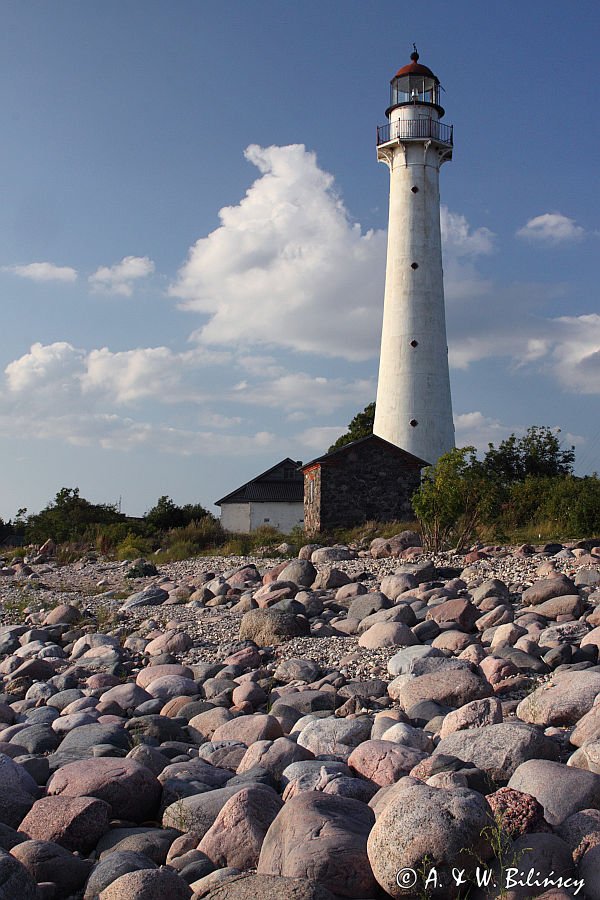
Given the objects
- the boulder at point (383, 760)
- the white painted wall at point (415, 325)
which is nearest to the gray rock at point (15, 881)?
the boulder at point (383, 760)

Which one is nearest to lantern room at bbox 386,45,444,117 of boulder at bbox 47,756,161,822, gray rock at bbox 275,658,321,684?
gray rock at bbox 275,658,321,684

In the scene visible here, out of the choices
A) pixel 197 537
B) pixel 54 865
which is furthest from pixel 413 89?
pixel 54 865

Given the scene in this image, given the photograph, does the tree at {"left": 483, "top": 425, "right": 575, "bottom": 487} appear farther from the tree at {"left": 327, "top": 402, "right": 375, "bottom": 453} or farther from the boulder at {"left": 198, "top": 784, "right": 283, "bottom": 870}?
the boulder at {"left": 198, "top": 784, "right": 283, "bottom": 870}

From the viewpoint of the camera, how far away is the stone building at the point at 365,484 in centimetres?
2361

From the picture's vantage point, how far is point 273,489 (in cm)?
3853

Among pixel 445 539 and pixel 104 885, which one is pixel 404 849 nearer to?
pixel 104 885

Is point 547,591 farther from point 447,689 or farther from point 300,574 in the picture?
point 300,574

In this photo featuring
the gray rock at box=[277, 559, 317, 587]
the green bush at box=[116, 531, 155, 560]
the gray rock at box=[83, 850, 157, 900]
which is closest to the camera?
the gray rock at box=[83, 850, 157, 900]

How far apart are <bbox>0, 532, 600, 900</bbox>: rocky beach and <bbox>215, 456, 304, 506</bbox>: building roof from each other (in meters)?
25.2

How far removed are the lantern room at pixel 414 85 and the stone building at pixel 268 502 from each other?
619 inches

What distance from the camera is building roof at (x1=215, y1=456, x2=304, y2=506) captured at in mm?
37781

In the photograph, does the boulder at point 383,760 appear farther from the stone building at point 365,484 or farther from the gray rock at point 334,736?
the stone building at point 365,484

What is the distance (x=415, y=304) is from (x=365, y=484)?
638cm

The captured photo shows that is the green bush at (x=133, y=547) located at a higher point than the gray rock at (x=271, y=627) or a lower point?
higher
